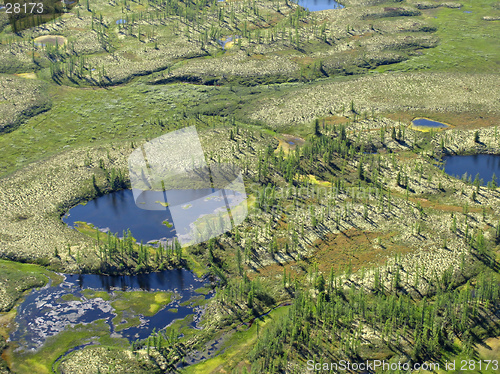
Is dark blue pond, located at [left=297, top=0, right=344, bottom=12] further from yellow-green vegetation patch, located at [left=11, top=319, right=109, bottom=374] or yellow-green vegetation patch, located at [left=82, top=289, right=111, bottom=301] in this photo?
yellow-green vegetation patch, located at [left=11, top=319, right=109, bottom=374]

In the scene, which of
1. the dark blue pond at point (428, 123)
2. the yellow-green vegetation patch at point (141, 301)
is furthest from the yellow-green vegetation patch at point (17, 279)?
the dark blue pond at point (428, 123)

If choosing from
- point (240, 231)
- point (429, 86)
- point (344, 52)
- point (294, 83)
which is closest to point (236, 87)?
point (294, 83)

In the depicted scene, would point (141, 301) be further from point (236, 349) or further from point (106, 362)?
point (236, 349)

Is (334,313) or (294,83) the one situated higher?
(294,83)

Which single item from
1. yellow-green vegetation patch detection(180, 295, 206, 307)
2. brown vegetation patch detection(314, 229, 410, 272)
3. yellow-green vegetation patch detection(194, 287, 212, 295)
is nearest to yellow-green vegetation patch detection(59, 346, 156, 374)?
yellow-green vegetation patch detection(180, 295, 206, 307)

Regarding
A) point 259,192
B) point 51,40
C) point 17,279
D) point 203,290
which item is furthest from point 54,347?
point 51,40

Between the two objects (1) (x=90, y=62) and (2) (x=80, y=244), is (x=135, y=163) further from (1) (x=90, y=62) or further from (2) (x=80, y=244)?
(1) (x=90, y=62)
